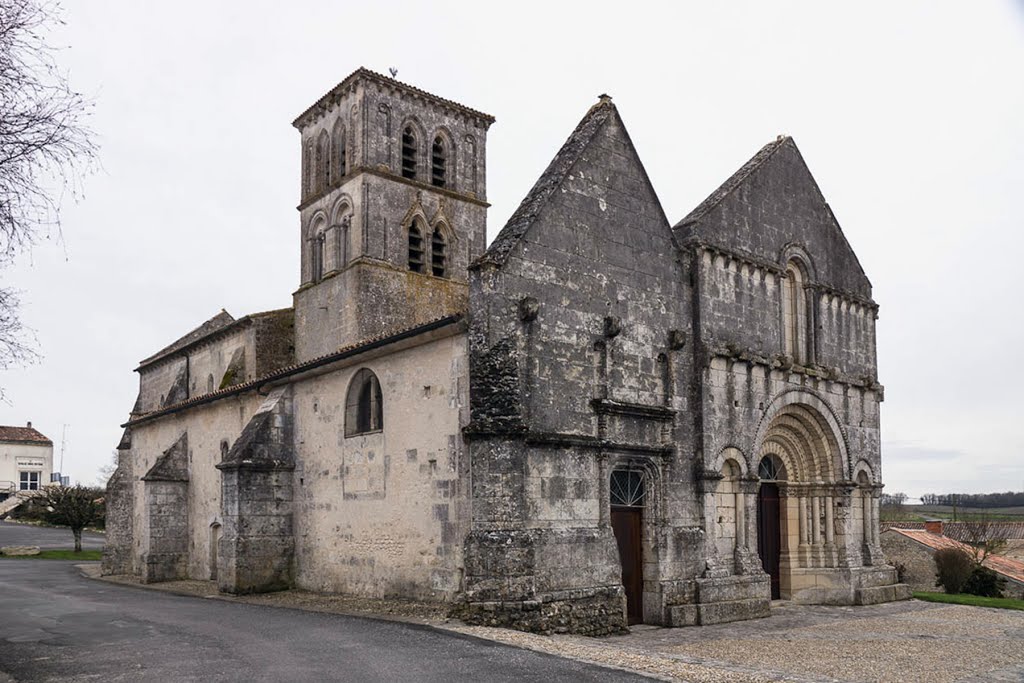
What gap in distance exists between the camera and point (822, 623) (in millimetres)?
16484

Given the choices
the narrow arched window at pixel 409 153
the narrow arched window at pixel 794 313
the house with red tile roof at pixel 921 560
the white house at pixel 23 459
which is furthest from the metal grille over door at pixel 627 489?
the white house at pixel 23 459

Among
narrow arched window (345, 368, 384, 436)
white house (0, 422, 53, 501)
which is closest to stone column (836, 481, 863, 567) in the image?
narrow arched window (345, 368, 384, 436)

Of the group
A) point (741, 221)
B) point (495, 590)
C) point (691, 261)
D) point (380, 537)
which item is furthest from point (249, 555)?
point (741, 221)

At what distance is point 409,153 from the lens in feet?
90.4

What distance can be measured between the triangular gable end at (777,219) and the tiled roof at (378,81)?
36.0 feet

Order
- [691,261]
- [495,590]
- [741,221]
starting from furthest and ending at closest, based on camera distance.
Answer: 1. [741,221]
2. [691,261]
3. [495,590]

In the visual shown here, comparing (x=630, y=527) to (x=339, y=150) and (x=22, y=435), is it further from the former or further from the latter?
(x=22, y=435)

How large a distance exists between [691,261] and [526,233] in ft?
13.8

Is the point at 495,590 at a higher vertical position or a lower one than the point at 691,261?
lower

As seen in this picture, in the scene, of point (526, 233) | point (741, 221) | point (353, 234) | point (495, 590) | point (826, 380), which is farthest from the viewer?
point (353, 234)

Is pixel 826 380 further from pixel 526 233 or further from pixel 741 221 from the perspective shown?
pixel 526 233

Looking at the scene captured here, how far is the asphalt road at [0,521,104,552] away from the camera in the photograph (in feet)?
126

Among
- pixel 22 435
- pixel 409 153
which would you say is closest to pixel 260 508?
pixel 409 153

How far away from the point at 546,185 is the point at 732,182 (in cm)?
548
